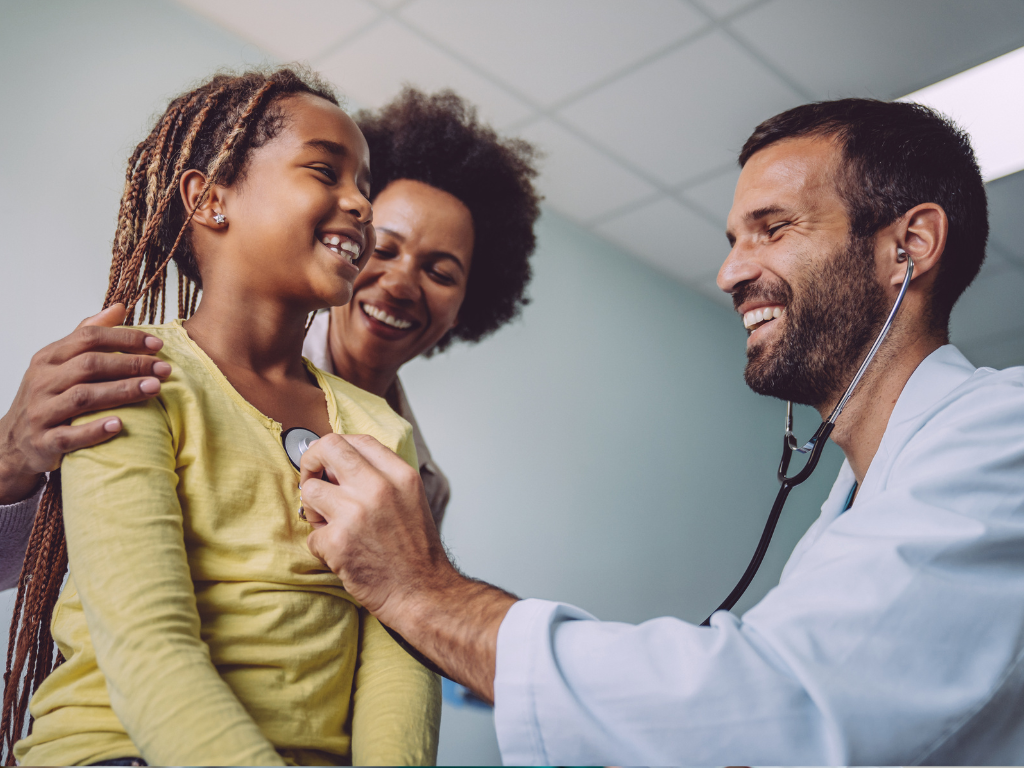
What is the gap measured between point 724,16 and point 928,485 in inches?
81.7

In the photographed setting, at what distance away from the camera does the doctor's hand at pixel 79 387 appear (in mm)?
798

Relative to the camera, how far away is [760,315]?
143 centimetres

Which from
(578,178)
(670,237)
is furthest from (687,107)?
(670,237)

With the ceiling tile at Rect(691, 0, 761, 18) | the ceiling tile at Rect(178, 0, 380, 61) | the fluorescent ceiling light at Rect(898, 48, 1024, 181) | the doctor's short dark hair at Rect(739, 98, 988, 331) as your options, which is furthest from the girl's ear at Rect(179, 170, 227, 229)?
the fluorescent ceiling light at Rect(898, 48, 1024, 181)

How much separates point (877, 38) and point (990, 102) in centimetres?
62

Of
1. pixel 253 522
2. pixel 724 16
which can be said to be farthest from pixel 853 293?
pixel 724 16

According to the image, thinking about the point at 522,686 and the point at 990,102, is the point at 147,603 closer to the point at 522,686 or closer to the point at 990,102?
the point at 522,686

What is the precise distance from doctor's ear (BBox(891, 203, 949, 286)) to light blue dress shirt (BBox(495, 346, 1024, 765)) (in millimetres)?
580

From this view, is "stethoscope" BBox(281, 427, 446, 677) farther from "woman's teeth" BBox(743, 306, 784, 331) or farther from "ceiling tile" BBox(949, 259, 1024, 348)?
"ceiling tile" BBox(949, 259, 1024, 348)

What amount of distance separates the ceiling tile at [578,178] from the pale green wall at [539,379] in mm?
136

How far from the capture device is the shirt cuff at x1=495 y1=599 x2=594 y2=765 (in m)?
0.77

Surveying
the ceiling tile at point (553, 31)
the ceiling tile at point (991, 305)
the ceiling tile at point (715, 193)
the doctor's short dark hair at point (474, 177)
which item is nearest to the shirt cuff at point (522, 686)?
the doctor's short dark hair at point (474, 177)

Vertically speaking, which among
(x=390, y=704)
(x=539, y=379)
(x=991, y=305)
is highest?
(x=991, y=305)

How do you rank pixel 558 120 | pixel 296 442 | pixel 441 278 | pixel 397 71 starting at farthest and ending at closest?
pixel 558 120
pixel 397 71
pixel 441 278
pixel 296 442
